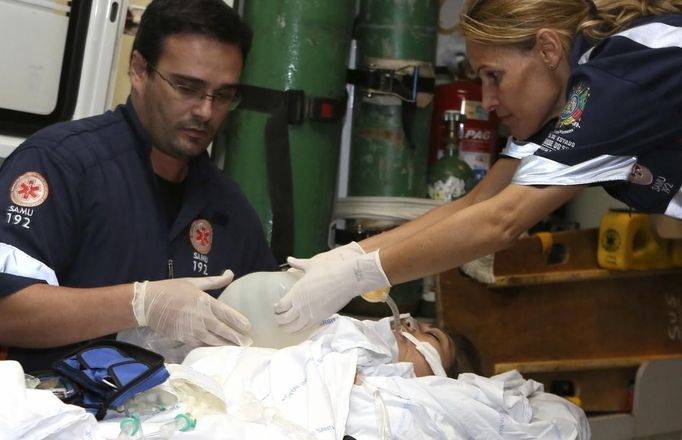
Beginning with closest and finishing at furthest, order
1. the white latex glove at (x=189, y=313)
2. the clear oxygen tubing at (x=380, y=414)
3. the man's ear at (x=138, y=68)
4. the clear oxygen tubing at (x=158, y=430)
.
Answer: the clear oxygen tubing at (x=158, y=430) → the clear oxygen tubing at (x=380, y=414) → the white latex glove at (x=189, y=313) → the man's ear at (x=138, y=68)

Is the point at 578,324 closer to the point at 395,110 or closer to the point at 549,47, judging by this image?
the point at 395,110

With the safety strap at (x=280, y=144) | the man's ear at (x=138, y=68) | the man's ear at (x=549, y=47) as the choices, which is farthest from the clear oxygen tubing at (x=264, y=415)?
the safety strap at (x=280, y=144)

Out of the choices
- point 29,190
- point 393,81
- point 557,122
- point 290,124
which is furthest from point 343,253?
point 393,81

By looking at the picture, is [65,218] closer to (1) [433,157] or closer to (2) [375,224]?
(2) [375,224]

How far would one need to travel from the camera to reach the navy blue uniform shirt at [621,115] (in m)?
1.79

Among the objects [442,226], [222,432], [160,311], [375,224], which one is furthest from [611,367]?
[222,432]

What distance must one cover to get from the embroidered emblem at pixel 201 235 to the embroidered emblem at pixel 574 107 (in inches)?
42.0

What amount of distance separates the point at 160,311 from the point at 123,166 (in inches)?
20.4

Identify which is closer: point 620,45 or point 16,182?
point 620,45

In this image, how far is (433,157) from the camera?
421 cm

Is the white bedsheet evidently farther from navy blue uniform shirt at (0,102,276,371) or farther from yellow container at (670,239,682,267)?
yellow container at (670,239,682,267)

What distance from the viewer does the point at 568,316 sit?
3.28 m

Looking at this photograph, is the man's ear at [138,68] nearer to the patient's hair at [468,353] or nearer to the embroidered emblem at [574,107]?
the embroidered emblem at [574,107]

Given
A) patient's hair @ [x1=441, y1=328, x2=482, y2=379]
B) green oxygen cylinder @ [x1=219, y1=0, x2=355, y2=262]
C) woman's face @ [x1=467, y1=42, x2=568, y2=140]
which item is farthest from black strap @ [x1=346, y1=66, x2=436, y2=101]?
woman's face @ [x1=467, y1=42, x2=568, y2=140]
